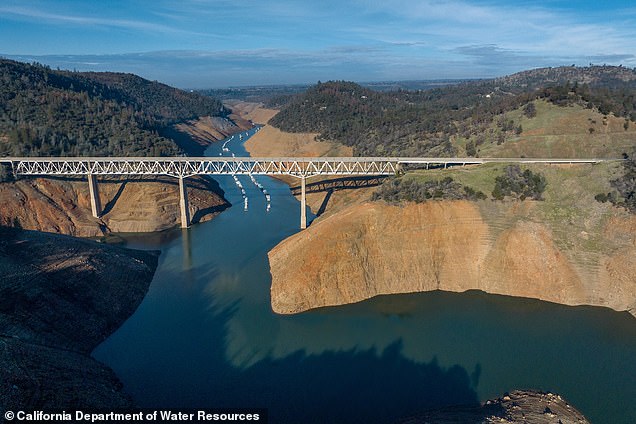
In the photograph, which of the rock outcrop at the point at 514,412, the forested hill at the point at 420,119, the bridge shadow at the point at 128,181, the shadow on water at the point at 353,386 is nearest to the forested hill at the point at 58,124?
the bridge shadow at the point at 128,181

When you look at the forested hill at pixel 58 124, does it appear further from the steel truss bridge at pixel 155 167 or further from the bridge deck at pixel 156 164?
the steel truss bridge at pixel 155 167

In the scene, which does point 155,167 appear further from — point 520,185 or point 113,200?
point 520,185

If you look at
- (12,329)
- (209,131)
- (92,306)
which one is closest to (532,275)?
(92,306)

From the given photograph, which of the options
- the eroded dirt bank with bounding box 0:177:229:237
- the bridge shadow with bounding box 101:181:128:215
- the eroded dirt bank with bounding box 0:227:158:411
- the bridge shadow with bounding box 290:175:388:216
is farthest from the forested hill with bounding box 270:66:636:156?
the eroded dirt bank with bounding box 0:227:158:411

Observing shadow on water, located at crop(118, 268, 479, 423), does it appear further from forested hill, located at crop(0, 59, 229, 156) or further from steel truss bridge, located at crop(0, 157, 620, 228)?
forested hill, located at crop(0, 59, 229, 156)

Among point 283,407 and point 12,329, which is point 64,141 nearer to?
point 12,329
